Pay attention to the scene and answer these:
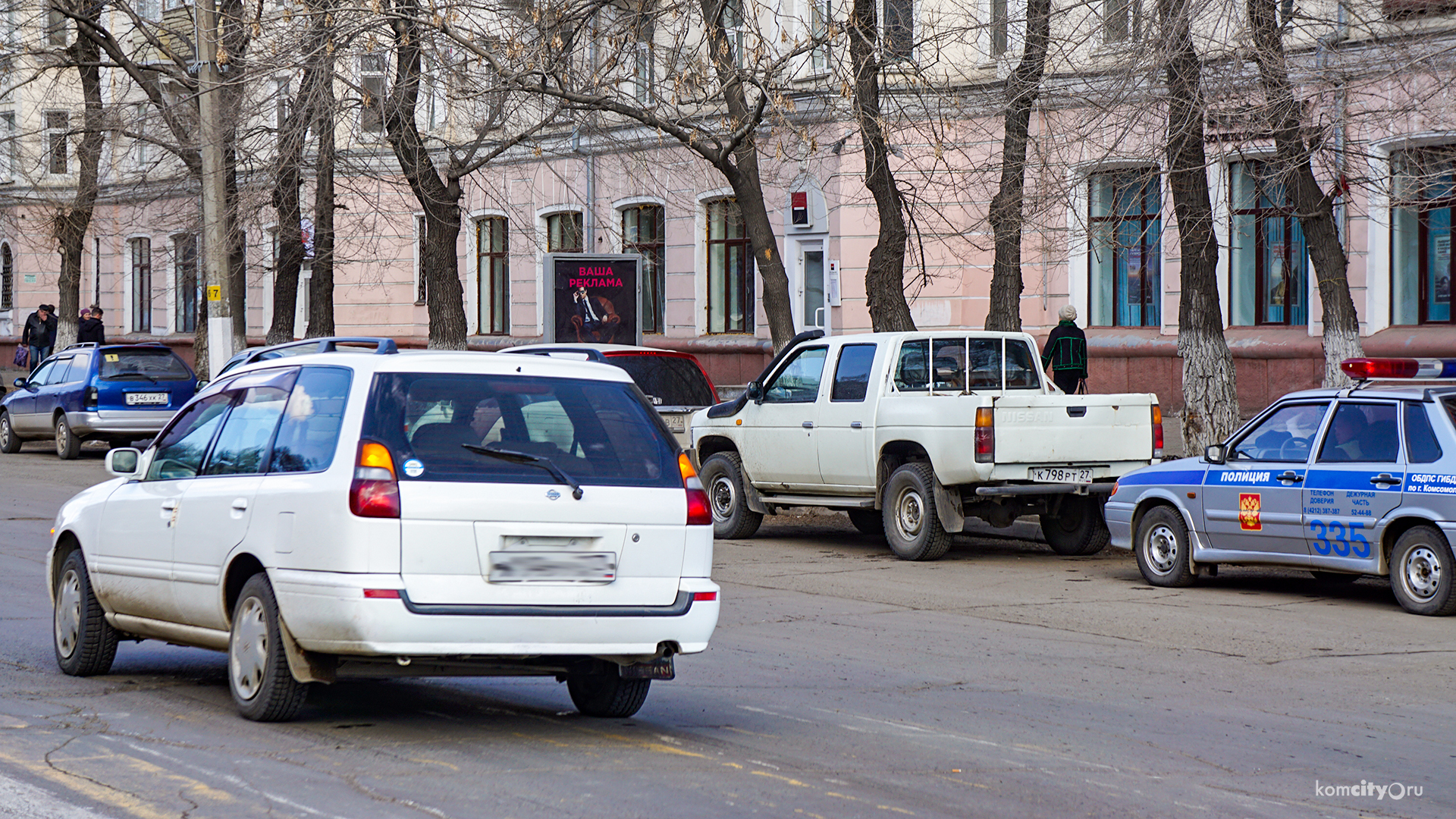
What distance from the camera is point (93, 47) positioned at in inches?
1324

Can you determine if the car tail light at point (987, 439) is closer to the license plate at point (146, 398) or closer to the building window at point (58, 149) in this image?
the license plate at point (146, 398)

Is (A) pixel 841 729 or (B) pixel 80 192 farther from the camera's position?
(B) pixel 80 192

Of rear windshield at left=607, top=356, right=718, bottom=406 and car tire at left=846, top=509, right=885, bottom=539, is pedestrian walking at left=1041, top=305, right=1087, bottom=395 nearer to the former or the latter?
rear windshield at left=607, top=356, right=718, bottom=406

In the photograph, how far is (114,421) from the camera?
23.6 meters

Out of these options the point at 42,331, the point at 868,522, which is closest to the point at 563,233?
the point at 42,331

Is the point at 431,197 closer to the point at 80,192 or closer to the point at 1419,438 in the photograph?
the point at 80,192

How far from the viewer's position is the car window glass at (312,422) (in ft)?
21.1

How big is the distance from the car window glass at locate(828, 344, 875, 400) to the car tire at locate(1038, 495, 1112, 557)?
1948 mm

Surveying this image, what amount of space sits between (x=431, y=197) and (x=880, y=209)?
728 centimetres

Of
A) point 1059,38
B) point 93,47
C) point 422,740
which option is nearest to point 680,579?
point 422,740

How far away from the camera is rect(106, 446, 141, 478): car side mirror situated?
7.61 metres

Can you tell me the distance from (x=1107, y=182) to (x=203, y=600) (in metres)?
17.6

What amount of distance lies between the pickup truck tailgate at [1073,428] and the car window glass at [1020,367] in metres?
1.21

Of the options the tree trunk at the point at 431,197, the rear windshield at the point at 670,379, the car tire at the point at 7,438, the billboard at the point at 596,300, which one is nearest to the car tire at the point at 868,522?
the rear windshield at the point at 670,379
